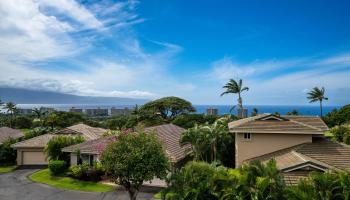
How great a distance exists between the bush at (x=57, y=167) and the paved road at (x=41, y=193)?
8.21 feet

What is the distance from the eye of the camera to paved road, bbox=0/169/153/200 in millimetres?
23453

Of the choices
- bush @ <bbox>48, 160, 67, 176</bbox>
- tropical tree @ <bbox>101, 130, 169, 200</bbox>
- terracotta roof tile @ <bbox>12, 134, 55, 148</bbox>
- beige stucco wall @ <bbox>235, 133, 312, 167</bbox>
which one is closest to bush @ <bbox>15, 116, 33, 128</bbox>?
terracotta roof tile @ <bbox>12, 134, 55, 148</bbox>

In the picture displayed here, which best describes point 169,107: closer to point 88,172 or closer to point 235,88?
point 235,88

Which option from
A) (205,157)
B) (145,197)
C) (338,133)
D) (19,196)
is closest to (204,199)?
(145,197)

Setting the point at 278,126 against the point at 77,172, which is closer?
the point at 278,126

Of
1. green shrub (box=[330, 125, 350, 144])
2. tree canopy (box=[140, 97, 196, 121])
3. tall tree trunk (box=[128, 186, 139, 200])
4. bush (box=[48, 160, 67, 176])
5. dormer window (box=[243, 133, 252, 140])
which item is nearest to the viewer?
tall tree trunk (box=[128, 186, 139, 200])

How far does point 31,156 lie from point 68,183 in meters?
13.9

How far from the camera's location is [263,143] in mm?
25344

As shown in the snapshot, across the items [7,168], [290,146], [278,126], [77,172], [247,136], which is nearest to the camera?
[290,146]

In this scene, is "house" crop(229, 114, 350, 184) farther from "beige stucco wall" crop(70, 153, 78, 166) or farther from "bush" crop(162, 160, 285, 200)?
"beige stucco wall" crop(70, 153, 78, 166)

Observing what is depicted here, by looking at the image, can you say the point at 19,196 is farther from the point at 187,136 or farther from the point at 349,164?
the point at 349,164

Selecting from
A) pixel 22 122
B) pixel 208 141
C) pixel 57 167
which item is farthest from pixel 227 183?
pixel 22 122

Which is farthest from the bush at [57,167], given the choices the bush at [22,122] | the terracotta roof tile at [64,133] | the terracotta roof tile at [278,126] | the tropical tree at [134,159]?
the bush at [22,122]

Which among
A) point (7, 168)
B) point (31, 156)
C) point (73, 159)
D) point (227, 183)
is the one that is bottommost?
point (7, 168)
